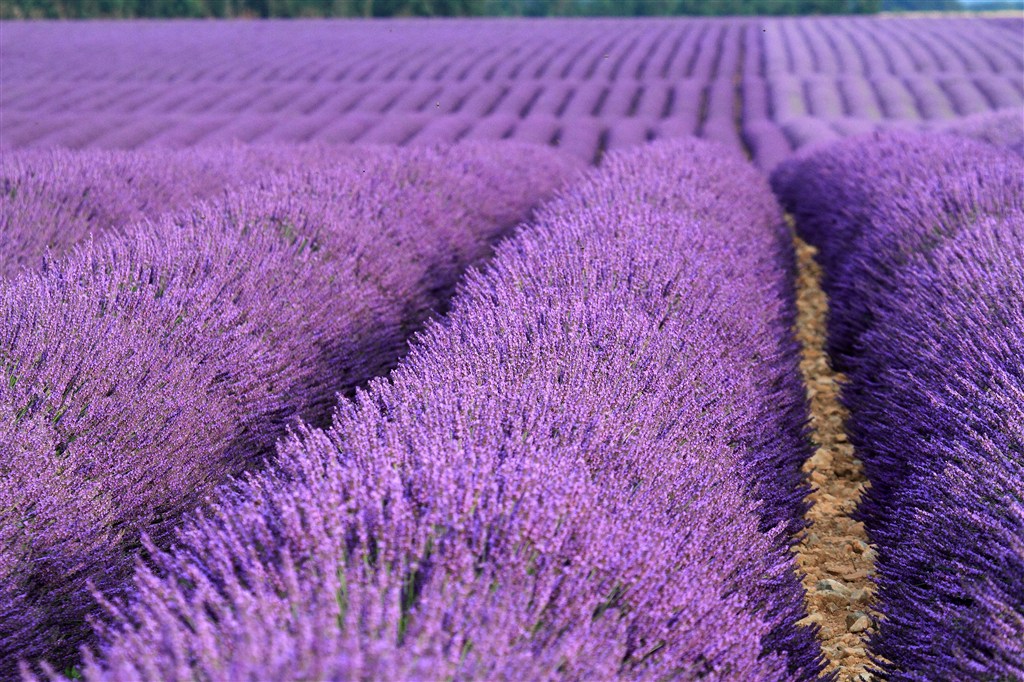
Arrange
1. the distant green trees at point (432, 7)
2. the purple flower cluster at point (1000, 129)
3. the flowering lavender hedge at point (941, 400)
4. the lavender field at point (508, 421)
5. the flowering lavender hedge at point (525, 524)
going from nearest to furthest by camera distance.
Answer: the flowering lavender hedge at point (525, 524) → the lavender field at point (508, 421) → the flowering lavender hedge at point (941, 400) → the purple flower cluster at point (1000, 129) → the distant green trees at point (432, 7)

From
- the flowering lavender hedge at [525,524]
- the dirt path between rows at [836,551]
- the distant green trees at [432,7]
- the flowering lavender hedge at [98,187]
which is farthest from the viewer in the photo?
the distant green trees at [432,7]

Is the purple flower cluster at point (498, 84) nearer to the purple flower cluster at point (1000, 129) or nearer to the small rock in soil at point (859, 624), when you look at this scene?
the purple flower cluster at point (1000, 129)

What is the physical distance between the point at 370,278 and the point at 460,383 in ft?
5.53

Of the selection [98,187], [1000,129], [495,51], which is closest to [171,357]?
[98,187]

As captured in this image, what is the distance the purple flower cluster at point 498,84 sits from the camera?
10008 millimetres

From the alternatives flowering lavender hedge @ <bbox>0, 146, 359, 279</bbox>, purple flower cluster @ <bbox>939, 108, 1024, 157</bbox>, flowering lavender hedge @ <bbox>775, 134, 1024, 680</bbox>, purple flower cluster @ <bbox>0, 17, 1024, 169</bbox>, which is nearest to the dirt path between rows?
flowering lavender hedge @ <bbox>775, 134, 1024, 680</bbox>

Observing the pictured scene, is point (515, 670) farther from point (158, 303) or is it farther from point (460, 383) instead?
point (158, 303)

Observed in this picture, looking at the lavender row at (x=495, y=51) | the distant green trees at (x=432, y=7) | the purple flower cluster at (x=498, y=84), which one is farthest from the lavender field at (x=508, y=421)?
the distant green trees at (x=432, y=7)

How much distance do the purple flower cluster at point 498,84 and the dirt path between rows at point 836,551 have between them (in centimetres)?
532

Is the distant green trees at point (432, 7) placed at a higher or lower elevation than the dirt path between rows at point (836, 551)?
higher

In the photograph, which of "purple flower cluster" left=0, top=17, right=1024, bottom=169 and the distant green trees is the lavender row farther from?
the distant green trees

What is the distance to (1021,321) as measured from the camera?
2506mm

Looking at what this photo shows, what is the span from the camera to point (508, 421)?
1822 mm

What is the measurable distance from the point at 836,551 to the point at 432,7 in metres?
33.0
